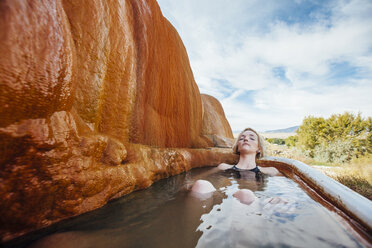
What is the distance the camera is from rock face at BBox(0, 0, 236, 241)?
2.99 feet

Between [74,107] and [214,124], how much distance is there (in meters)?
6.47

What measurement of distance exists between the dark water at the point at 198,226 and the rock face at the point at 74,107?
183 millimetres

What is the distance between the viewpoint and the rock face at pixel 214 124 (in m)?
6.54

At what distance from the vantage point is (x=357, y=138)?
933cm

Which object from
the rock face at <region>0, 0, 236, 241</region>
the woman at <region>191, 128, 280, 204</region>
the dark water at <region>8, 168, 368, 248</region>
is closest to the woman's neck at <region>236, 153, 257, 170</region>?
the woman at <region>191, 128, 280, 204</region>

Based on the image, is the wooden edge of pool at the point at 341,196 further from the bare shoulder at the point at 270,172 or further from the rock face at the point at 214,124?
the rock face at the point at 214,124

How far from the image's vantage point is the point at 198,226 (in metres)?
1.16

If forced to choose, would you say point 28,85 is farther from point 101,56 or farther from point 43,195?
point 101,56

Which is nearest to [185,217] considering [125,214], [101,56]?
[125,214]

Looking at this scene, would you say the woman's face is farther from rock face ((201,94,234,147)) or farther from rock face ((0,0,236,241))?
rock face ((201,94,234,147))

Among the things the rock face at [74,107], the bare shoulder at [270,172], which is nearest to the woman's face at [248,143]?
the bare shoulder at [270,172]

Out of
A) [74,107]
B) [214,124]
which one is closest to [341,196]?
[74,107]

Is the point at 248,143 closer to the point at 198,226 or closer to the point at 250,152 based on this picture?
the point at 250,152

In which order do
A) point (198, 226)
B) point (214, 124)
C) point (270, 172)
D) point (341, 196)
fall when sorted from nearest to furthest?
point (198, 226)
point (341, 196)
point (270, 172)
point (214, 124)
